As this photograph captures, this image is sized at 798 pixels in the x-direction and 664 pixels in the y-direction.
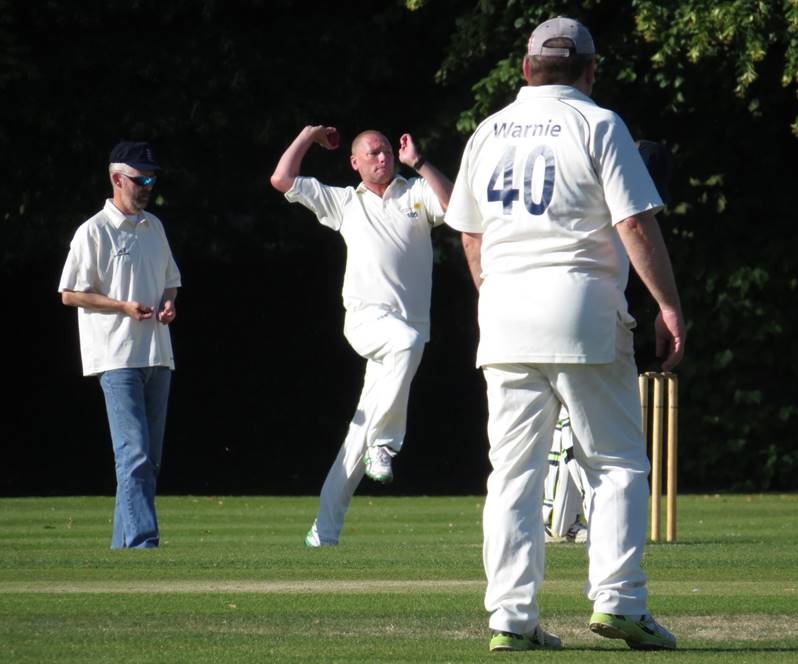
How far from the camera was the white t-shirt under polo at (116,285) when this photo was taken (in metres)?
10.3

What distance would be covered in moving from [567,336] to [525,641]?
0.97 metres

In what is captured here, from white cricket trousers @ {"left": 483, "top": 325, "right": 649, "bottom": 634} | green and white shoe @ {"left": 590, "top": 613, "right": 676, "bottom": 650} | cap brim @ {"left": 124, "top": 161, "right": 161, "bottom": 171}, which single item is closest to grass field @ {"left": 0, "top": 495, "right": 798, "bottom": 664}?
green and white shoe @ {"left": 590, "top": 613, "right": 676, "bottom": 650}

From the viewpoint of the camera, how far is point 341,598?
24.4 feet

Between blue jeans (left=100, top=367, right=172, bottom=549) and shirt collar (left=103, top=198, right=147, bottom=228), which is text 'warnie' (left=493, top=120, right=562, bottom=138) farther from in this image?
shirt collar (left=103, top=198, right=147, bottom=228)

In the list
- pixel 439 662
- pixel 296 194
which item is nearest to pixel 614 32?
pixel 296 194

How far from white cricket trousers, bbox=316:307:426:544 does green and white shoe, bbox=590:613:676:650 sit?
430cm

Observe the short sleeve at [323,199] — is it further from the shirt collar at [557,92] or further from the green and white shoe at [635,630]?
the green and white shoe at [635,630]

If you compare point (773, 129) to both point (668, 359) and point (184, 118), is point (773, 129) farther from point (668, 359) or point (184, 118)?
point (668, 359)

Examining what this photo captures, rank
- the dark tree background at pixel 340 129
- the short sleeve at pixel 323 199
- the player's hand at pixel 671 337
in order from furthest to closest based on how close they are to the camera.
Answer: the dark tree background at pixel 340 129
the short sleeve at pixel 323 199
the player's hand at pixel 671 337

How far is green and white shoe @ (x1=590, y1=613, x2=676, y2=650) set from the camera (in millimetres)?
5953

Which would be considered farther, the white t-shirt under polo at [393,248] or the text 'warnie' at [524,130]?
the white t-shirt under polo at [393,248]

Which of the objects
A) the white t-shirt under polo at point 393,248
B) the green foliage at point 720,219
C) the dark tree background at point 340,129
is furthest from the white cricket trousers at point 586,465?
the dark tree background at point 340,129

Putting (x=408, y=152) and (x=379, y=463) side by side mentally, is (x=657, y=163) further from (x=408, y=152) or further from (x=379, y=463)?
(x=379, y=463)

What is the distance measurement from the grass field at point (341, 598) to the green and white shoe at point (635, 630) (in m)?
0.06
